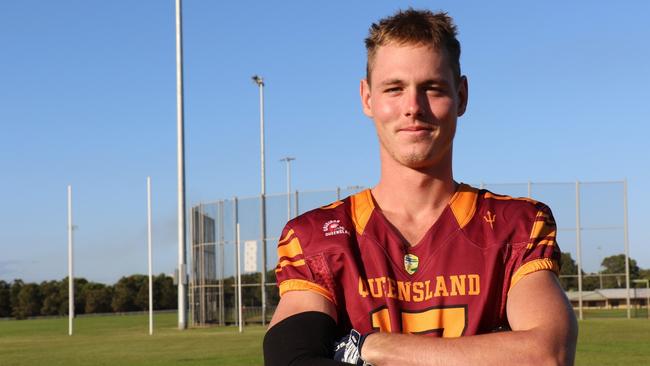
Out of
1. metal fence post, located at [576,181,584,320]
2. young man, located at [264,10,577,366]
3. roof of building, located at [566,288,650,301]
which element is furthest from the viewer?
roof of building, located at [566,288,650,301]

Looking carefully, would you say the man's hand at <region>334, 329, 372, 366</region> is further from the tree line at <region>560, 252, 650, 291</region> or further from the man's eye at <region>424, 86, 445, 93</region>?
the tree line at <region>560, 252, 650, 291</region>

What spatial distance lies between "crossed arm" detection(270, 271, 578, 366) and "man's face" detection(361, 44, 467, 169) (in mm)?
485

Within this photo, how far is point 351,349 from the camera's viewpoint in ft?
8.66

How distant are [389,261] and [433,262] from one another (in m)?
0.13

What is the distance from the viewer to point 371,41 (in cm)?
294

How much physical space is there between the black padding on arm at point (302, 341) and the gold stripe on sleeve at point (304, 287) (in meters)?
0.08

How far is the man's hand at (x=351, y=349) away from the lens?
263cm

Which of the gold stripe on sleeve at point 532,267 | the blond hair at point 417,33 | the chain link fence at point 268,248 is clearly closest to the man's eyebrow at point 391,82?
the blond hair at point 417,33

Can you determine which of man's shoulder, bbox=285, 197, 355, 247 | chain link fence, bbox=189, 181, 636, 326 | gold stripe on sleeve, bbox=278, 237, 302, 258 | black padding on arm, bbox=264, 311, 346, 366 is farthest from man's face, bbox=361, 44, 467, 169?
chain link fence, bbox=189, 181, 636, 326

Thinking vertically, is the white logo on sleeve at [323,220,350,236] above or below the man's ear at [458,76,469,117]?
below

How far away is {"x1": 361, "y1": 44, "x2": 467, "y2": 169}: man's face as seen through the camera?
9.17 feet

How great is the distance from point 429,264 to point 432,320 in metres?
0.16

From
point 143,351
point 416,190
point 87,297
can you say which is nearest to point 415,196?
point 416,190

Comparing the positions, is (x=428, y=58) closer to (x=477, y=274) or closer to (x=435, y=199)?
(x=435, y=199)
